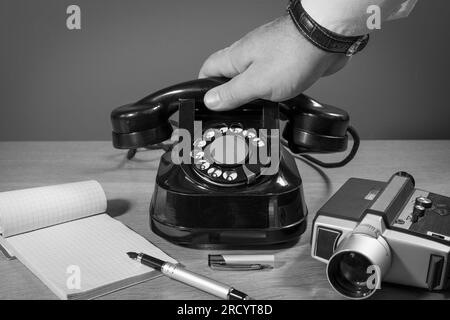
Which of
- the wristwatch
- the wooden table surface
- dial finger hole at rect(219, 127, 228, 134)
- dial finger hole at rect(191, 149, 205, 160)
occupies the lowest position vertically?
the wooden table surface

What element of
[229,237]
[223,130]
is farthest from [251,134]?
[229,237]

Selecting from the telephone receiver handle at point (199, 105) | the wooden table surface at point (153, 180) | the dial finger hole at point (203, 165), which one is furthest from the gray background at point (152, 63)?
the dial finger hole at point (203, 165)

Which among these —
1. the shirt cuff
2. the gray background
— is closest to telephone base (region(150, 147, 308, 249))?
the shirt cuff

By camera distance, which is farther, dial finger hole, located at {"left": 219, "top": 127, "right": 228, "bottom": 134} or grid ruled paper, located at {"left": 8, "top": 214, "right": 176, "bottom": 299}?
dial finger hole, located at {"left": 219, "top": 127, "right": 228, "bottom": 134}

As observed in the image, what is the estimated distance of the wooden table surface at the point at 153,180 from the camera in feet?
2.18

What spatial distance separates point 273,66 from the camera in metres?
0.75

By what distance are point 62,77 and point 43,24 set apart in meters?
0.13

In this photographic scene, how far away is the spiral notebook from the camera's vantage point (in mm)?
666

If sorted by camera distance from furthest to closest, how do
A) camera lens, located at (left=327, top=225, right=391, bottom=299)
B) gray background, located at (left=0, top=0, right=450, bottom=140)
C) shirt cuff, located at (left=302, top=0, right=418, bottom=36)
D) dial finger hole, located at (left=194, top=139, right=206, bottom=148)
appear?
gray background, located at (left=0, top=0, right=450, bottom=140), dial finger hole, located at (left=194, top=139, right=206, bottom=148), shirt cuff, located at (left=302, top=0, right=418, bottom=36), camera lens, located at (left=327, top=225, right=391, bottom=299)

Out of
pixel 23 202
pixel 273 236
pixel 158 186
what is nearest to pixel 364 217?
pixel 273 236

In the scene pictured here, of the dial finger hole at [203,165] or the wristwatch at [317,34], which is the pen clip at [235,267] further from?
the wristwatch at [317,34]

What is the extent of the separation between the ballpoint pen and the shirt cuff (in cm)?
37

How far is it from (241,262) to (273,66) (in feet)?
0.89

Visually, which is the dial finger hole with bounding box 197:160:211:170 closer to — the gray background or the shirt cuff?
the shirt cuff
